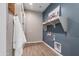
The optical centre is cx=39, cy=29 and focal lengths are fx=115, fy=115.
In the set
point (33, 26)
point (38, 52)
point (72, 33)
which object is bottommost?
point (38, 52)

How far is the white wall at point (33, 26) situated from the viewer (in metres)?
6.06

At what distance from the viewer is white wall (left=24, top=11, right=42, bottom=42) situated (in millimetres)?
6059

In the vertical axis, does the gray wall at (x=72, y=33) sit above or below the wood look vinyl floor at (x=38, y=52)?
above

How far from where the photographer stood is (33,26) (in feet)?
20.2
